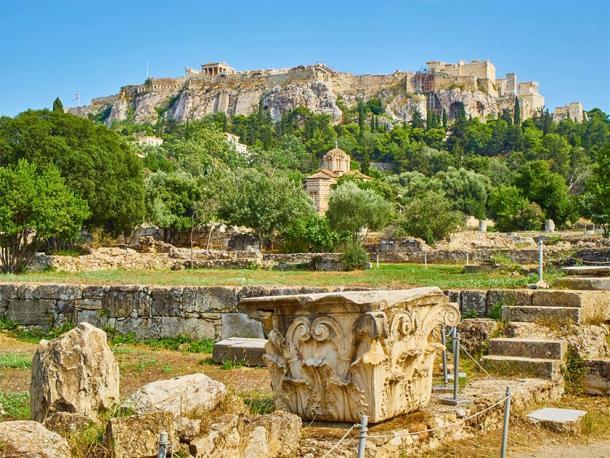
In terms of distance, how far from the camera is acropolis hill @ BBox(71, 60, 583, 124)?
151 meters

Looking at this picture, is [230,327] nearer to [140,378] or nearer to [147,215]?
[140,378]

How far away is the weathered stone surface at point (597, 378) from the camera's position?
27.2 ft

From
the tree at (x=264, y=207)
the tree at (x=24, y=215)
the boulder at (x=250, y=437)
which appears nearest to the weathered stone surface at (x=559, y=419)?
the boulder at (x=250, y=437)

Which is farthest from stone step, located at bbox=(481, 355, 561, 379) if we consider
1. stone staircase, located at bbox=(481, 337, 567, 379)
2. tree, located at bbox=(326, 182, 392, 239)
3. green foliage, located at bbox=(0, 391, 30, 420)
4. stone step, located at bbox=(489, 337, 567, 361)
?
tree, located at bbox=(326, 182, 392, 239)

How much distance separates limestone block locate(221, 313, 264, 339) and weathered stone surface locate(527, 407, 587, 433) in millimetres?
5642

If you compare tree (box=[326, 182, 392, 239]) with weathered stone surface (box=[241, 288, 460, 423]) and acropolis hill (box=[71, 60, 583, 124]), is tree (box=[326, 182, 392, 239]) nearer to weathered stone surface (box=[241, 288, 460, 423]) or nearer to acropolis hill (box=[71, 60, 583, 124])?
weathered stone surface (box=[241, 288, 460, 423])

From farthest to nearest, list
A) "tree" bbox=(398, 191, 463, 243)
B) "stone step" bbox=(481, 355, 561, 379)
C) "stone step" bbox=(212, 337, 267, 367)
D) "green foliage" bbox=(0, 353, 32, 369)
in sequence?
"tree" bbox=(398, 191, 463, 243)
"stone step" bbox=(212, 337, 267, 367)
"green foliage" bbox=(0, 353, 32, 369)
"stone step" bbox=(481, 355, 561, 379)

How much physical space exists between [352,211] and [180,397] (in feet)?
124

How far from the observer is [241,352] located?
10.3m

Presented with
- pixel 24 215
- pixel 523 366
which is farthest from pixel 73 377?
pixel 24 215

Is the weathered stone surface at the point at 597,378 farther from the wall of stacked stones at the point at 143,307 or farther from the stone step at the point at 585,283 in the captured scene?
the wall of stacked stones at the point at 143,307

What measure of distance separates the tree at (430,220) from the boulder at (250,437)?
117ft

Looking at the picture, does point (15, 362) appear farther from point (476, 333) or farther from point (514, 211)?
point (514, 211)

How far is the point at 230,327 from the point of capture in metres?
12.0
